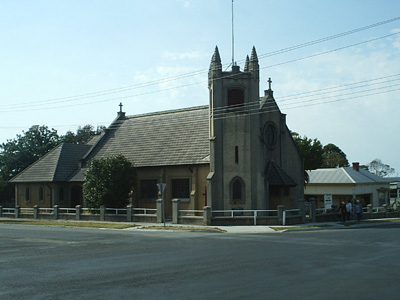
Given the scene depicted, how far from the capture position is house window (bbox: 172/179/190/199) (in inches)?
1586

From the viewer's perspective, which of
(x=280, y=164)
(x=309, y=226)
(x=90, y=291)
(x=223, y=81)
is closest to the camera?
(x=90, y=291)

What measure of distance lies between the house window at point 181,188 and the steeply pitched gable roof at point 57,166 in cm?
1269

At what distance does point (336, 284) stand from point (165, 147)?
106 ft

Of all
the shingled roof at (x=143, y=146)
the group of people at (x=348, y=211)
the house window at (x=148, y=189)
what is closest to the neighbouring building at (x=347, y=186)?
the group of people at (x=348, y=211)

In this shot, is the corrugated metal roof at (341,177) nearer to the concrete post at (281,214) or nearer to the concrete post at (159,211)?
the concrete post at (281,214)

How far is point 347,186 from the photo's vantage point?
62375mm

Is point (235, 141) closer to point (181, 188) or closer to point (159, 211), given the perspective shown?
point (181, 188)

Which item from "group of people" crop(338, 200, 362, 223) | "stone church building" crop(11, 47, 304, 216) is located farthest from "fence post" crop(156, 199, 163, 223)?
"group of people" crop(338, 200, 362, 223)

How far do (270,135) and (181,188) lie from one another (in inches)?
334

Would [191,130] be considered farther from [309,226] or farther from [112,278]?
[112,278]

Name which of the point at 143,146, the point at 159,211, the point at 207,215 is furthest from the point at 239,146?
the point at 143,146

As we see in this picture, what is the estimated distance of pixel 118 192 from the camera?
40125 millimetres

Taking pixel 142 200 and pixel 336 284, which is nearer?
pixel 336 284

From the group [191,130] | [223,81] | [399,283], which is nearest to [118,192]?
[191,130]
